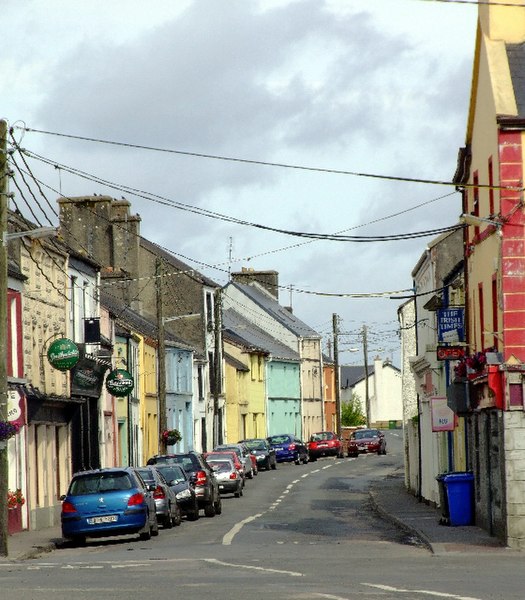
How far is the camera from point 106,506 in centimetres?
3100

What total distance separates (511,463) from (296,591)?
10.6 m

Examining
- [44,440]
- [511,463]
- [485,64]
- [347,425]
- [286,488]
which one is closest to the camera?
[511,463]

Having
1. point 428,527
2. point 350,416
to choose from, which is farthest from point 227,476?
point 350,416

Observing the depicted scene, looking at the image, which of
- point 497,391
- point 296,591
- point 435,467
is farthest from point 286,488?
point 296,591

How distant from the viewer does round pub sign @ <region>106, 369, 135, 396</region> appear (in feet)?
154

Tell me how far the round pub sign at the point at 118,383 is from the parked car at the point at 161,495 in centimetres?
1122

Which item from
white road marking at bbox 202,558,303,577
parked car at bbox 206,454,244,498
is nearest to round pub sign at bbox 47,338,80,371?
parked car at bbox 206,454,244,498

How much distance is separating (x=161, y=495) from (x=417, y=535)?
6.66 meters

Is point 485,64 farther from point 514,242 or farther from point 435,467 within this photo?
point 435,467

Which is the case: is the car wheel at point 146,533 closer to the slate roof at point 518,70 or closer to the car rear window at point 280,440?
the slate roof at point 518,70

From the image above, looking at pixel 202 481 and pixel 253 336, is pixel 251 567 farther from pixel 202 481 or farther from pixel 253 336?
pixel 253 336

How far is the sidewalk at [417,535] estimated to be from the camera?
2762 centimetres

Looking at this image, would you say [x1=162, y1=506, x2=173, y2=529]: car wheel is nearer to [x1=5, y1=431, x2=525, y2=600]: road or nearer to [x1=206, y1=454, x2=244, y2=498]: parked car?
[x1=5, y1=431, x2=525, y2=600]: road

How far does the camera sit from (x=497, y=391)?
27781mm
